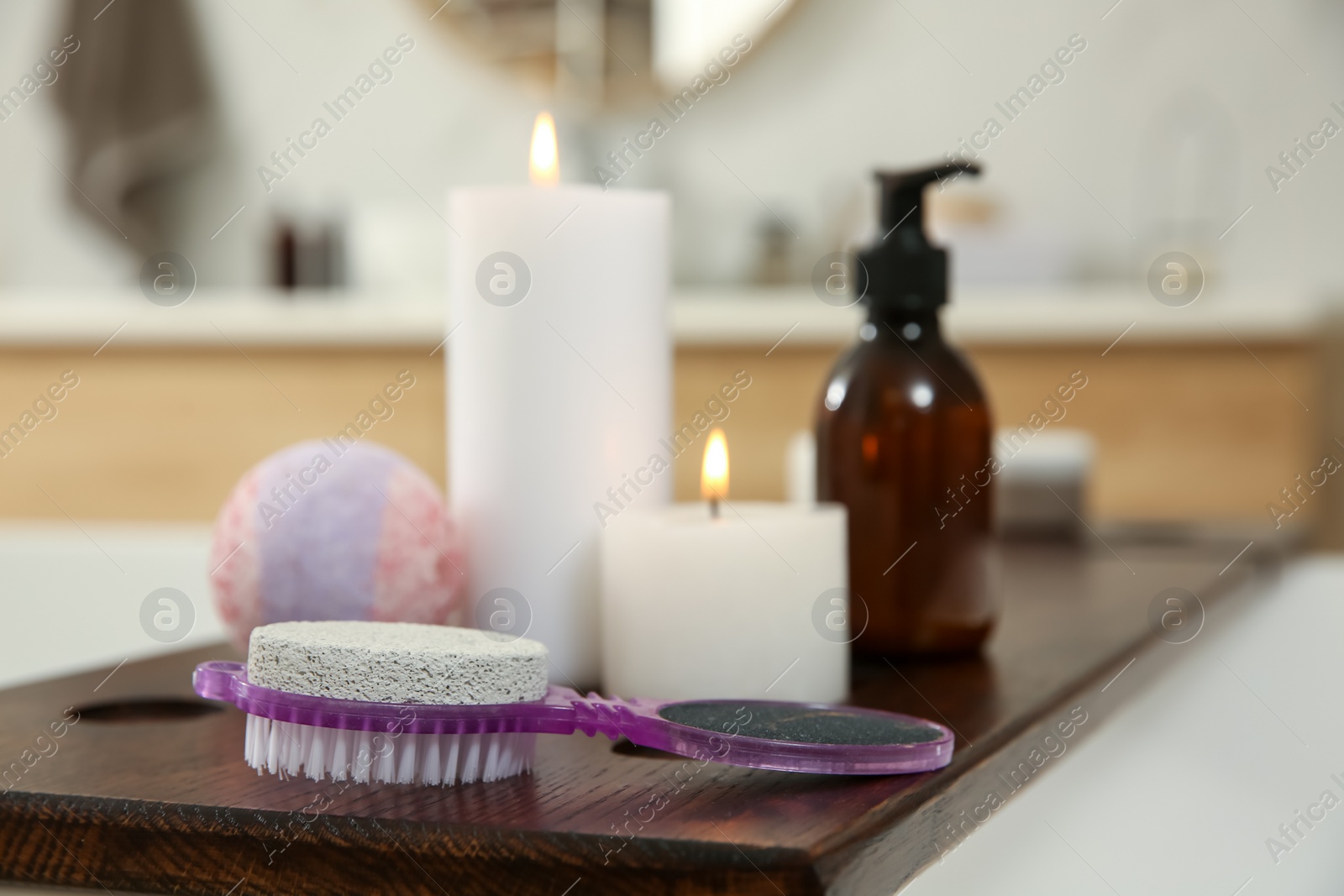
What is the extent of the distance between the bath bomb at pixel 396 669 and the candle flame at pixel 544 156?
7.6 inches

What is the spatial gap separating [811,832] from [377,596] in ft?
0.61

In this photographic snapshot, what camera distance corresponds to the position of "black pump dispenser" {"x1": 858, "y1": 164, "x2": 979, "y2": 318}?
460mm

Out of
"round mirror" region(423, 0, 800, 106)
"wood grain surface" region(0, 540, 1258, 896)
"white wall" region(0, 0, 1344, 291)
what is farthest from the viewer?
"round mirror" region(423, 0, 800, 106)

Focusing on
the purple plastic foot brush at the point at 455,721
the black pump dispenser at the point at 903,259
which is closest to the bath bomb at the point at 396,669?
the purple plastic foot brush at the point at 455,721

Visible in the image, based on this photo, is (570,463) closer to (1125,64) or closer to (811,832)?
(811,832)

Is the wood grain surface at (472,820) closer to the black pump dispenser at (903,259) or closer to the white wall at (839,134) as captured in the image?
the black pump dispenser at (903,259)

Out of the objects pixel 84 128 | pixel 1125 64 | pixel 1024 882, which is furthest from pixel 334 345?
pixel 1024 882

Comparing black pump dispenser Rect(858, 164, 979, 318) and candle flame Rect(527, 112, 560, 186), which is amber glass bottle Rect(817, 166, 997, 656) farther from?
candle flame Rect(527, 112, 560, 186)

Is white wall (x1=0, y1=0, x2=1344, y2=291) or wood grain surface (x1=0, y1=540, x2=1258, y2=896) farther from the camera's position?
white wall (x1=0, y1=0, x2=1344, y2=291)

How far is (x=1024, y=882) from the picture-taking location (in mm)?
382

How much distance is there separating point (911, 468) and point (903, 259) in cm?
7

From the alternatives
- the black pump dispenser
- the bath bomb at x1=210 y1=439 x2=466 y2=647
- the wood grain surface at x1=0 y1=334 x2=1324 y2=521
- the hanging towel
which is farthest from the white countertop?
the bath bomb at x1=210 y1=439 x2=466 y2=647

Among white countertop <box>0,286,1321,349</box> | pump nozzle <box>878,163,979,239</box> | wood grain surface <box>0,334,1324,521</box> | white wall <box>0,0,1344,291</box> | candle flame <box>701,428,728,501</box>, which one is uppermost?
white wall <box>0,0,1344,291</box>

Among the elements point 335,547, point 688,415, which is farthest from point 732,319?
point 335,547
